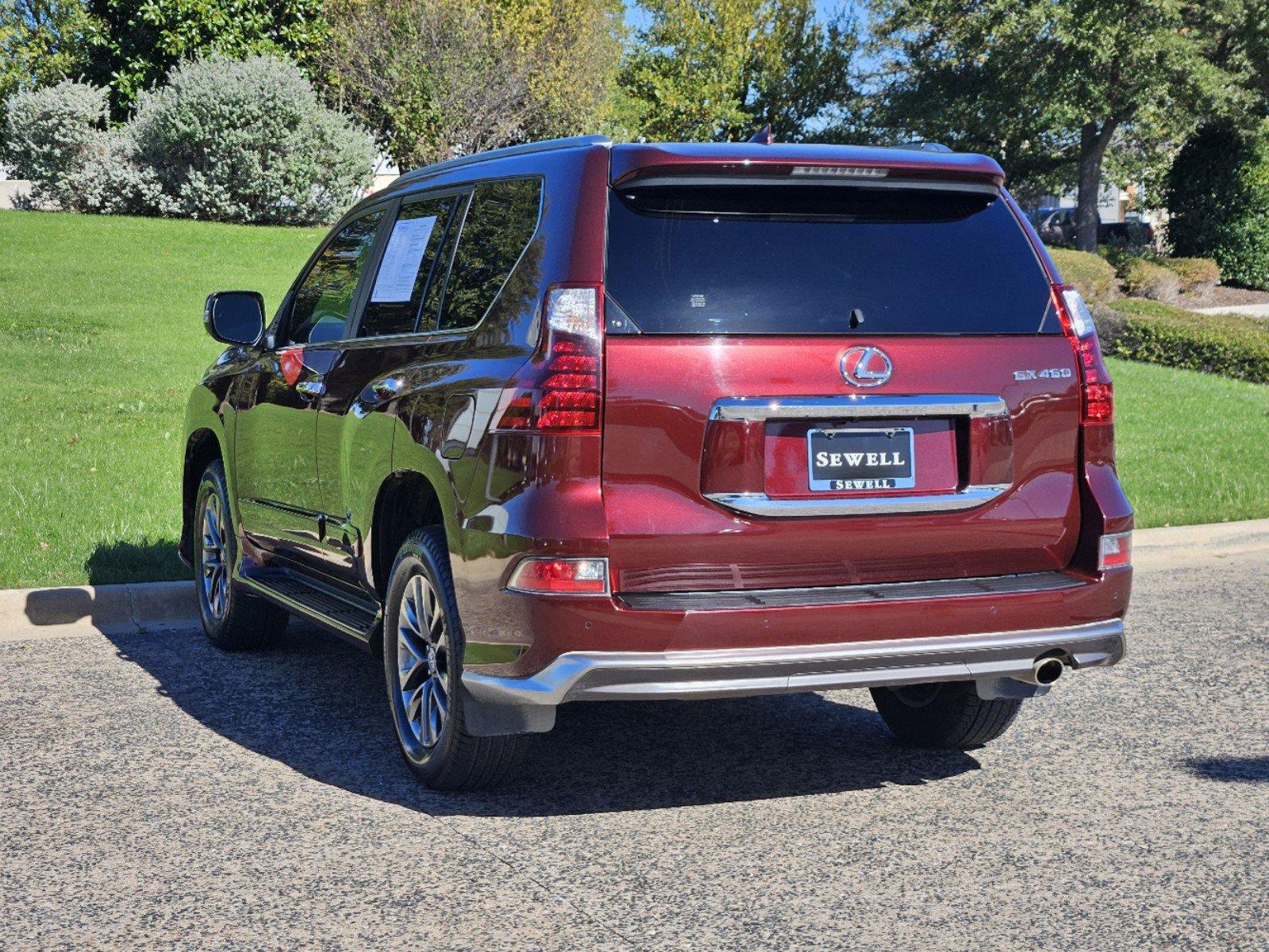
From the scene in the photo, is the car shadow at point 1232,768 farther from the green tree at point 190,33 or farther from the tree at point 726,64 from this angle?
the tree at point 726,64

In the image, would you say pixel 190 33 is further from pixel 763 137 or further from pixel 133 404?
pixel 763 137

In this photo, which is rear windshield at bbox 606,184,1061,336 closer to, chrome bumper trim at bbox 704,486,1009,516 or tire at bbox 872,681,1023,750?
chrome bumper trim at bbox 704,486,1009,516

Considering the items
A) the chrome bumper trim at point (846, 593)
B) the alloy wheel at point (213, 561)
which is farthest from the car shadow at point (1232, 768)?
the alloy wheel at point (213, 561)

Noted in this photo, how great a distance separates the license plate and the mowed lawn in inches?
208

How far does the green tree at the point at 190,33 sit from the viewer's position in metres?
33.5

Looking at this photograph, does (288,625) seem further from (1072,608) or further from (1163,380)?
(1163,380)

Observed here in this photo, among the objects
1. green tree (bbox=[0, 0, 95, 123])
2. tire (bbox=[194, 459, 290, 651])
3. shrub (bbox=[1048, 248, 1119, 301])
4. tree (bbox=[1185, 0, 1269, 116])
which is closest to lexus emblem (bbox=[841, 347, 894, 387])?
tire (bbox=[194, 459, 290, 651])

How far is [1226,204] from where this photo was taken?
1565 inches

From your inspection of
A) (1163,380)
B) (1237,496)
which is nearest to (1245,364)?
(1163,380)

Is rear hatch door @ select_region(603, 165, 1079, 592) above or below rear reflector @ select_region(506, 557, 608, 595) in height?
above

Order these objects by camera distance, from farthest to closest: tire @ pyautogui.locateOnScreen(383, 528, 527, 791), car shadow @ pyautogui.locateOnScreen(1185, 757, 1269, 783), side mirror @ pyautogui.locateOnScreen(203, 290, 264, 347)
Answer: side mirror @ pyautogui.locateOnScreen(203, 290, 264, 347) → car shadow @ pyautogui.locateOnScreen(1185, 757, 1269, 783) → tire @ pyautogui.locateOnScreen(383, 528, 527, 791)

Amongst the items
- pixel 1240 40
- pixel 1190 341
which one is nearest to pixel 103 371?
pixel 1190 341

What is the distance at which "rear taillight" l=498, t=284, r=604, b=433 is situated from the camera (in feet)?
14.0

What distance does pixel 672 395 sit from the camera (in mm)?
4281
